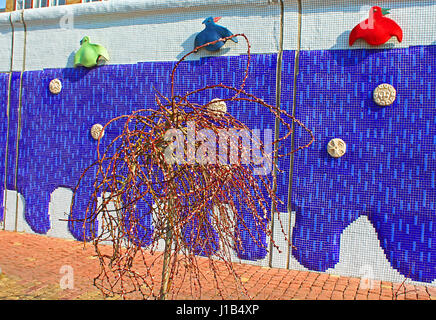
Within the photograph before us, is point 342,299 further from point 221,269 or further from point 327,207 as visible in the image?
point 221,269

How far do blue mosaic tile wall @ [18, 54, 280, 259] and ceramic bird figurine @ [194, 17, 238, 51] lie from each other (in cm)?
21

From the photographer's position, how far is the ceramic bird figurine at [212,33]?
20.2 ft

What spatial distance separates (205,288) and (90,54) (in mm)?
4323

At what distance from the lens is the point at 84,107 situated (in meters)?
7.17

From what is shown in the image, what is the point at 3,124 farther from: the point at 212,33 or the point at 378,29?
the point at 378,29

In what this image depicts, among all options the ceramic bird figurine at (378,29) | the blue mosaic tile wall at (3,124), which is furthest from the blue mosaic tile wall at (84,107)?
the ceramic bird figurine at (378,29)

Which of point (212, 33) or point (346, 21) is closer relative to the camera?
point (346, 21)

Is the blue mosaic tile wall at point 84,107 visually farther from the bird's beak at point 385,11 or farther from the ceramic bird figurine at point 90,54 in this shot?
the bird's beak at point 385,11

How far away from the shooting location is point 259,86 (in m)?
6.04

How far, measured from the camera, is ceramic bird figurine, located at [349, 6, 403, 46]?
209 inches

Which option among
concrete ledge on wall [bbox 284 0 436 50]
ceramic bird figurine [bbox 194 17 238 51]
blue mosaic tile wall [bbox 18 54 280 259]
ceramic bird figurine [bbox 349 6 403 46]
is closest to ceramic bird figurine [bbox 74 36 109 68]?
blue mosaic tile wall [bbox 18 54 280 259]

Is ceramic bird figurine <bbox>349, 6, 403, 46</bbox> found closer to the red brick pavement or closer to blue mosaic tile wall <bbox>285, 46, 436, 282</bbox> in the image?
blue mosaic tile wall <bbox>285, 46, 436, 282</bbox>

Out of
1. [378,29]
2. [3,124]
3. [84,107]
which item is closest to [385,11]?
[378,29]

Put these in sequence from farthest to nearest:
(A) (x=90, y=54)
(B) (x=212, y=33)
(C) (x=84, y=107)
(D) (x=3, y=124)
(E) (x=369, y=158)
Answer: (D) (x=3, y=124), (C) (x=84, y=107), (A) (x=90, y=54), (B) (x=212, y=33), (E) (x=369, y=158)
